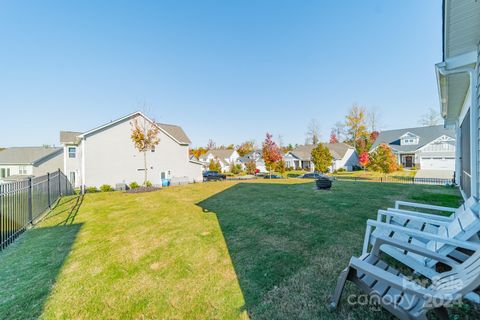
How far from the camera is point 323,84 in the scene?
70.5 feet

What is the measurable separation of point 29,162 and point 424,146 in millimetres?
58389

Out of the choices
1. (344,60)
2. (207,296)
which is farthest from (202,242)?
(344,60)

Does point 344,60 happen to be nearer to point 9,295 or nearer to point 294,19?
point 294,19

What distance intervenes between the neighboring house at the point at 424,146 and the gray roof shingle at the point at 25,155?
55.1 metres

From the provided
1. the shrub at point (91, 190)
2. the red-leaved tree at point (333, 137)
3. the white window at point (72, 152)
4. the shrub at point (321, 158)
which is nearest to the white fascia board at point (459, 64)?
the shrub at point (91, 190)

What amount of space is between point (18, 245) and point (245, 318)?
6264 millimetres

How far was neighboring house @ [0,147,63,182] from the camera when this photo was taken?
28.1 meters

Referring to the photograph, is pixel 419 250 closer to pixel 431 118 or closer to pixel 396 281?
pixel 396 281

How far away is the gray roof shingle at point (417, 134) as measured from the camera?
33516 mm

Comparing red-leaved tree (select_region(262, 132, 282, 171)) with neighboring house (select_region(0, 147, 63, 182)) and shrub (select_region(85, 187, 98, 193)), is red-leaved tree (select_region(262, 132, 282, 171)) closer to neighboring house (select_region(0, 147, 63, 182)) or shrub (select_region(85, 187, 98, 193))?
shrub (select_region(85, 187, 98, 193))

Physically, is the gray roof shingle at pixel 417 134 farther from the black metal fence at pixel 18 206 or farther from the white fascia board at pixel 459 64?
the black metal fence at pixel 18 206

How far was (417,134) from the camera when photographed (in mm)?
35844

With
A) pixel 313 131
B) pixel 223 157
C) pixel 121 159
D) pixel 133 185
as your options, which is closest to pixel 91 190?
pixel 133 185

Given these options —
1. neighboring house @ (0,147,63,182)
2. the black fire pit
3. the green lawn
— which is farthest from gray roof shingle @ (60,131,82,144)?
the black fire pit
